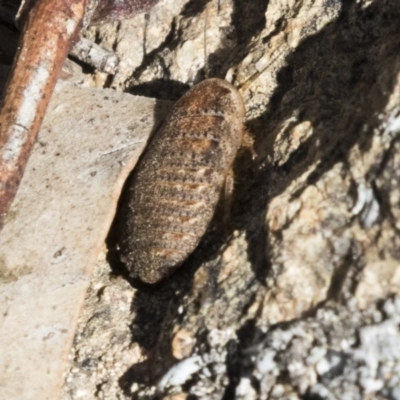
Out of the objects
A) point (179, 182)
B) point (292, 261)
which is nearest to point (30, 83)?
point (179, 182)

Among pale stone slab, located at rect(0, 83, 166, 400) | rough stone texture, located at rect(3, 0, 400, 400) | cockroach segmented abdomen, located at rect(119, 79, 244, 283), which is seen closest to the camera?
rough stone texture, located at rect(3, 0, 400, 400)

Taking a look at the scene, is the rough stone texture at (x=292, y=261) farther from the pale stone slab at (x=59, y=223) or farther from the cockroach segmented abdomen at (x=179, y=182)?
the pale stone slab at (x=59, y=223)

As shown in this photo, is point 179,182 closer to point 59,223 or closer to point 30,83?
point 59,223

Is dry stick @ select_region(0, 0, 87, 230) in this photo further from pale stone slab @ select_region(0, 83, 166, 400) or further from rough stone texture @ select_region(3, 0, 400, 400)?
rough stone texture @ select_region(3, 0, 400, 400)

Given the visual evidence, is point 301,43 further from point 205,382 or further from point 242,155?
point 205,382

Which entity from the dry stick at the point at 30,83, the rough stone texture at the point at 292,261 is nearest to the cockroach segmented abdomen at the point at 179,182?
the rough stone texture at the point at 292,261

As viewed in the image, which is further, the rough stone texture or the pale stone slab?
the pale stone slab

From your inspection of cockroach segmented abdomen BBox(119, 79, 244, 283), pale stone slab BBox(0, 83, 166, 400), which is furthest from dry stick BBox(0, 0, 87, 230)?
cockroach segmented abdomen BBox(119, 79, 244, 283)
